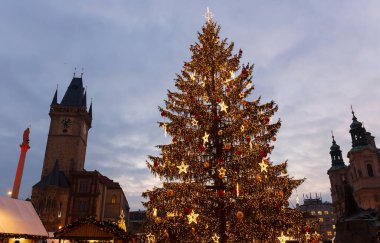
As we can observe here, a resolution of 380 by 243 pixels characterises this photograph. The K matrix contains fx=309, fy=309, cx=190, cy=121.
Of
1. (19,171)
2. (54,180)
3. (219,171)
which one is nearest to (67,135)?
(54,180)

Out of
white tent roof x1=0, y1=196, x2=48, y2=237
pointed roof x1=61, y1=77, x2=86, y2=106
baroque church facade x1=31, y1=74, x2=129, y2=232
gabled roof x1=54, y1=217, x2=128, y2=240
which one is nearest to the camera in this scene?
white tent roof x1=0, y1=196, x2=48, y2=237

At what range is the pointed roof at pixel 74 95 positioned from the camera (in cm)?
7038

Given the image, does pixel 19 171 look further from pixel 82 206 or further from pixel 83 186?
pixel 83 186

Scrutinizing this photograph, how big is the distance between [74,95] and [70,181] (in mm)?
21429

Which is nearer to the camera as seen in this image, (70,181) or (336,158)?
(70,181)

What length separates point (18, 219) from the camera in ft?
53.7

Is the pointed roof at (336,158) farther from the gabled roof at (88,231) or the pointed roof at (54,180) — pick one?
the gabled roof at (88,231)

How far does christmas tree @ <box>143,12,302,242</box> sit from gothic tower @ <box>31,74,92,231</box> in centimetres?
4781

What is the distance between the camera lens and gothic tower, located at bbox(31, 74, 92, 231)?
55.5 m

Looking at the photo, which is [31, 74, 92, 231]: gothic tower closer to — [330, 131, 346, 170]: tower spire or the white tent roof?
the white tent roof

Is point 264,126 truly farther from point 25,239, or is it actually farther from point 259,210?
point 25,239

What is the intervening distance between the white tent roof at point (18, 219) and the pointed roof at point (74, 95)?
182ft

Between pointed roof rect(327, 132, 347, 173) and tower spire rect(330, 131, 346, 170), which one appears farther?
tower spire rect(330, 131, 346, 170)

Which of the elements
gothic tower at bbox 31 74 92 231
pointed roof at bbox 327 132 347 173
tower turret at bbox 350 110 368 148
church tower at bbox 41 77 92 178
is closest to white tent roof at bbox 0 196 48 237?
gothic tower at bbox 31 74 92 231
